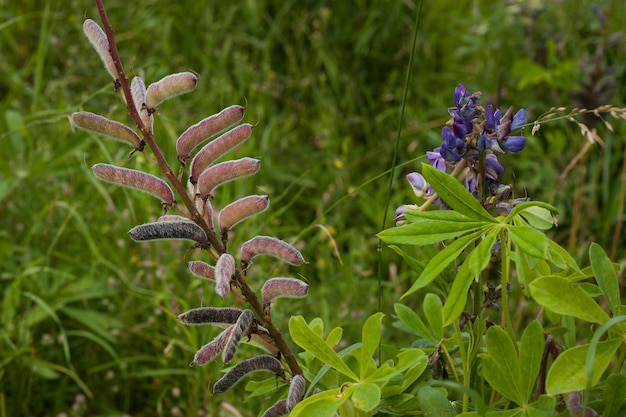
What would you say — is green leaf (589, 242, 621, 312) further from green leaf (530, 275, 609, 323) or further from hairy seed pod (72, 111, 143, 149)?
hairy seed pod (72, 111, 143, 149)

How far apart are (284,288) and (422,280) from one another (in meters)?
0.21

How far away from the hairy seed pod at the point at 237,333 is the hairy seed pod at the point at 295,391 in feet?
0.31

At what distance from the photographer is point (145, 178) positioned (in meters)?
1.18

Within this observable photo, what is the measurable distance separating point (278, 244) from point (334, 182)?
7.64 ft

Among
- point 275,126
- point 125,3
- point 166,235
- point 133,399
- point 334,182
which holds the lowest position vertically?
point 133,399

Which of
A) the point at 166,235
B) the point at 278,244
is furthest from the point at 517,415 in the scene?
the point at 166,235

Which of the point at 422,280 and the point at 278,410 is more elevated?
the point at 422,280

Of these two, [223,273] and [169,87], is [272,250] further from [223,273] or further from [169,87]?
[169,87]

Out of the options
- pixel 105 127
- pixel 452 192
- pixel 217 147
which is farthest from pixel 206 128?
pixel 452 192

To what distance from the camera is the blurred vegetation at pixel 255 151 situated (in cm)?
262

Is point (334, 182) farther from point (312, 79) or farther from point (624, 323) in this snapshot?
point (624, 323)

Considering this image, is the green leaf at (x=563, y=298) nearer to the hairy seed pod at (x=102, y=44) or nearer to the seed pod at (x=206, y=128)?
the seed pod at (x=206, y=128)

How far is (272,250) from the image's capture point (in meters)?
1.23

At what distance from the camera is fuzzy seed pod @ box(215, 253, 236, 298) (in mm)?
1063
